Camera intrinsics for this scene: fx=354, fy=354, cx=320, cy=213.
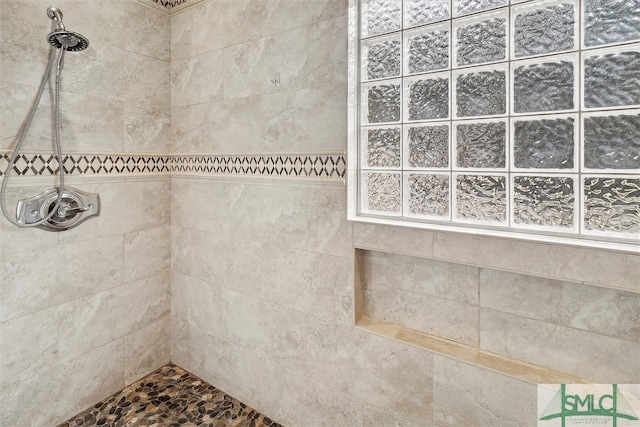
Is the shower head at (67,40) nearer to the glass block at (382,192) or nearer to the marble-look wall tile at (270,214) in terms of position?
the marble-look wall tile at (270,214)

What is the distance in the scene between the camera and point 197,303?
194cm

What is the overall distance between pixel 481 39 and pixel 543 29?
17 centimetres

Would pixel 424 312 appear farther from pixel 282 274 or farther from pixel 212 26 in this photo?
pixel 212 26

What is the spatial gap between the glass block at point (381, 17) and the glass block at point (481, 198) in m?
0.61

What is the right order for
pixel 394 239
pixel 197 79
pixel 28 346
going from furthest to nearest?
1. pixel 197 79
2. pixel 28 346
3. pixel 394 239

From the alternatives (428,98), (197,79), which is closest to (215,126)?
(197,79)

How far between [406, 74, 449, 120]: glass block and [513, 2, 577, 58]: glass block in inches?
9.0

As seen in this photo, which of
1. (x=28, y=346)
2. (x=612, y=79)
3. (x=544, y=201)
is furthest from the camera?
(x=28, y=346)

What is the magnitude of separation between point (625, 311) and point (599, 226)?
254mm

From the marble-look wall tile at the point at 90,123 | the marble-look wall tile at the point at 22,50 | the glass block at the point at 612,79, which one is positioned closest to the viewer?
the glass block at the point at 612,79

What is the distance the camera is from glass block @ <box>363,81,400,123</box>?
1.30 m

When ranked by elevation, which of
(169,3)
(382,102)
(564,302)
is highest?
(169,3)

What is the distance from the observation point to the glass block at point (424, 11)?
3.90 feet

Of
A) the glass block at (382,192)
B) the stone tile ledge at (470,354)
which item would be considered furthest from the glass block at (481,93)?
the stone tile ledge at (470,354)
